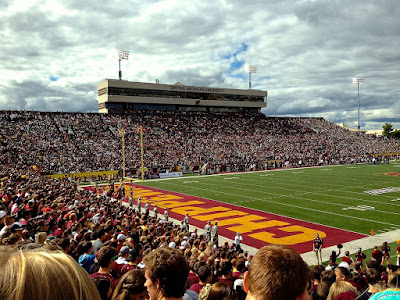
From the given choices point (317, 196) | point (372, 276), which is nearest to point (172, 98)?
point (317, 196)

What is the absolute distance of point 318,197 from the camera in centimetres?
2345

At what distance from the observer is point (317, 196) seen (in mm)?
23828

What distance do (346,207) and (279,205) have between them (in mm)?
3949

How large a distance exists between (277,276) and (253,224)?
637 inches

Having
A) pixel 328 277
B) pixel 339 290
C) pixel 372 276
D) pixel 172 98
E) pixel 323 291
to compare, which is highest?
pixel 172 98

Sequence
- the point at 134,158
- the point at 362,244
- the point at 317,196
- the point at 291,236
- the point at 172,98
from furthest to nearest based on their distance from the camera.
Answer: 1. the point at 172,98
2. the point at 134,158
3. the point at 317,196
4. the point at 291,236
5. the point at 362,244

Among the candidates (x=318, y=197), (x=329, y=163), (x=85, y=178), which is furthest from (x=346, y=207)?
(x=329, y=163)

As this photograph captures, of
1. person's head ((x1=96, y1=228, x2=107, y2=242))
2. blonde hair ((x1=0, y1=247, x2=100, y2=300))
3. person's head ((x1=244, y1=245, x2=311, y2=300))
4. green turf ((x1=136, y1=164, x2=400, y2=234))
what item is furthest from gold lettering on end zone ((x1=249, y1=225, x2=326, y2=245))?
blonde hair ((x1=0, y1=247, x2=100, y2=300))

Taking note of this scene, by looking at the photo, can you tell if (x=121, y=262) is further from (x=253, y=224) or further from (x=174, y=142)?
(x=174, y=142)

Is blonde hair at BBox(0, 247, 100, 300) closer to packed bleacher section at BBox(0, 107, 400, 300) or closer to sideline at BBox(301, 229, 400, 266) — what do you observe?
packed bleacher section at BBox(0, 107, 400, 300)

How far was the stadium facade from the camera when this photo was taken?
188 ft

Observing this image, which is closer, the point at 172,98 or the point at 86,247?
the point at 86,247

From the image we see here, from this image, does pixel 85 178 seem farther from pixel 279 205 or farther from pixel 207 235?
pixel 207 235

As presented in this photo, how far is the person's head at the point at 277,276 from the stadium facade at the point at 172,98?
57.4 meters
